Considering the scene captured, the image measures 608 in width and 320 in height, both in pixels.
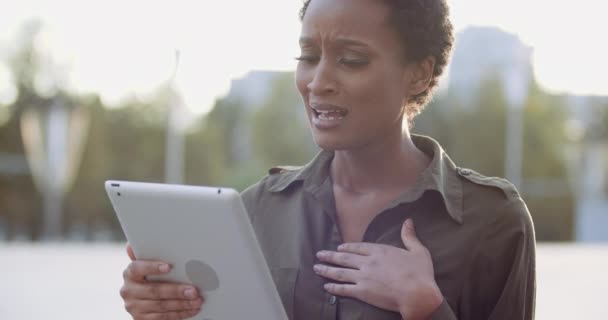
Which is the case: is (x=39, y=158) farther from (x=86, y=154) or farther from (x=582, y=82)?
(x=582, y=82)

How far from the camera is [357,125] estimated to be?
5.60ft

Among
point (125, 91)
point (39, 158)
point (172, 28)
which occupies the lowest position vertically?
point (39, 158)

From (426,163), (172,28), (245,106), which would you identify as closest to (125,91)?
(245,106)

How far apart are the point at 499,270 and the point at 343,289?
327 mm

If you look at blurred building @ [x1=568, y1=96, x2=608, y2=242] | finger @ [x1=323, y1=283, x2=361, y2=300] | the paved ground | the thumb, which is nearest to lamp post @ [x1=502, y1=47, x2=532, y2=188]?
blurred building @ [x1=568, y1=96, x2=608, y2=242]

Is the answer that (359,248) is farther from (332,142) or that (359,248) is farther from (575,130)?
(575,130)

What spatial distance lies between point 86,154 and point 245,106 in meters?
4.93

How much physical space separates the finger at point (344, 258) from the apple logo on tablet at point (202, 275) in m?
0.25

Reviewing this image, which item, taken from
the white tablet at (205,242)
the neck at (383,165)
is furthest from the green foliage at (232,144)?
the white tablet at (205,242)

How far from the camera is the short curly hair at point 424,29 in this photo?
5.71 ft

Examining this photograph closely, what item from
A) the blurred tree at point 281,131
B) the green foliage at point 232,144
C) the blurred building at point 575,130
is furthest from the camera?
the blurred building at point 575,130

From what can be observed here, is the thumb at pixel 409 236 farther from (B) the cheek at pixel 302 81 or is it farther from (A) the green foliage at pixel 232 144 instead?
(A) the green foliage at pixel 232 144

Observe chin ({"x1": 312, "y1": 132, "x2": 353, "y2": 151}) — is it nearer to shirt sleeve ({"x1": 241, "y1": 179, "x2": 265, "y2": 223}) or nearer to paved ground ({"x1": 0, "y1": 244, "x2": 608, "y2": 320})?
shirt sleeve ({"x1": 241, "y1": 179, "x2": 265, "y2": 223})

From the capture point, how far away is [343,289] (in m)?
1.65
